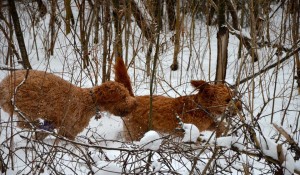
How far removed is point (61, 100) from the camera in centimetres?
451

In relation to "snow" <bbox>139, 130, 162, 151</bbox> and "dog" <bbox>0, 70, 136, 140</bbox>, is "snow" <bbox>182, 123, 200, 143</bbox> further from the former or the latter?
"dog" <bbox>0, 70, 136, 140</bbox>

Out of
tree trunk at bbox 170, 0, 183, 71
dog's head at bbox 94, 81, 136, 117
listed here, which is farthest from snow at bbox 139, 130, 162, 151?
tree trunk at bbox 170, 0, 183, 71

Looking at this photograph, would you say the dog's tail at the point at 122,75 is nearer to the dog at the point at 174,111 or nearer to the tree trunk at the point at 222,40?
the dog at the point at 174,111

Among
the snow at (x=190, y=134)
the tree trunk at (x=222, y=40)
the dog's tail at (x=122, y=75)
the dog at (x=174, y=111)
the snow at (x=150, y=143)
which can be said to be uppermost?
the tree trunk at (x=222, y=40)

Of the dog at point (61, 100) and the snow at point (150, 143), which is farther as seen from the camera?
the dog at point (61, 100)

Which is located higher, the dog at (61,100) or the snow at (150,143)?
the dog at (61,100)

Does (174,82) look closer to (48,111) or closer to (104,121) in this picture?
(104,121)

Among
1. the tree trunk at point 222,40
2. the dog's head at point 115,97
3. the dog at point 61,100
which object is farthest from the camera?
the tree trunk at point 222,40

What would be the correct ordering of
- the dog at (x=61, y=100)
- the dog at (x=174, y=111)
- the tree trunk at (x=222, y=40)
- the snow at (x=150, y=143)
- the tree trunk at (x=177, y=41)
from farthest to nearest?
the tree trunk at (x=177, y=41) < the tree trunk at (x=222, y=40) < the dog at (x=174, y=111) < the dog at (x=61, y=100) < the snow at (x=150, y=143)

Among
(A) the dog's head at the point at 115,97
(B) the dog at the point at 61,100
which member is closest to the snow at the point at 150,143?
(B) the dog at the point at 61,100

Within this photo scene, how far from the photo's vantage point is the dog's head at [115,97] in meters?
4.71

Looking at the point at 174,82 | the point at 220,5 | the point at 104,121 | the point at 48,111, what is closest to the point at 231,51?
the point at 174,82

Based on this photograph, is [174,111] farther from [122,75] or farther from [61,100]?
[61,100]

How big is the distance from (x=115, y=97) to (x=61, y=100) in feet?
2.29
